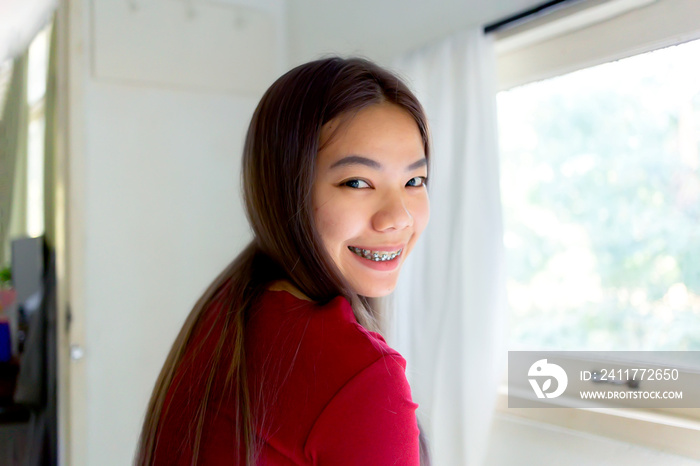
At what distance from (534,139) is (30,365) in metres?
1.84

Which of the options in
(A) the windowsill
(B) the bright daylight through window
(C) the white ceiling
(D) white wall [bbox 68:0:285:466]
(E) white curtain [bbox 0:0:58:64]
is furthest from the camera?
(D) white wall [bbox 68:0:285:466]

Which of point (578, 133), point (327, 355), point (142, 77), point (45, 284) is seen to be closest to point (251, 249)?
point (327, 355)

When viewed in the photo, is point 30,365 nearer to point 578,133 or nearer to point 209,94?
point 209,94

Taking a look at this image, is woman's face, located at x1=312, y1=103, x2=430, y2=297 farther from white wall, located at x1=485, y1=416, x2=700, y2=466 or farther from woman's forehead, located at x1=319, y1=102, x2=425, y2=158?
white wall, located at x1=485, y1=416, x2=700, y2=466

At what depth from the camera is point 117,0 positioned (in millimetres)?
2279

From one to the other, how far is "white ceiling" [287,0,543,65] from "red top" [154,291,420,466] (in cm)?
129

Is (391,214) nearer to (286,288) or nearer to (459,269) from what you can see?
(286,288)

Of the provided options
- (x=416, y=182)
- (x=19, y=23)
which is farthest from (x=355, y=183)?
(x=19, y=23)

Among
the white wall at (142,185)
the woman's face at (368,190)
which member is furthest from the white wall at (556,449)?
the white wall at (142,185)

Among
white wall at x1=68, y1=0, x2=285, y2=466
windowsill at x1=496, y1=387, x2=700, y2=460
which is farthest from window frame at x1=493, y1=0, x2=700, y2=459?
white wall at x1=68, y1=0, x2=285, y2=466

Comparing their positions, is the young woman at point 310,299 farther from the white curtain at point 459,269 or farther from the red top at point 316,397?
the white curtain at point 459,269

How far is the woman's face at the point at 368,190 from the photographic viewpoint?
86cm

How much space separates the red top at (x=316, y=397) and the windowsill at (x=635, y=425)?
950 mm

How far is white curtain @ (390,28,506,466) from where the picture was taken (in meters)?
1.71
